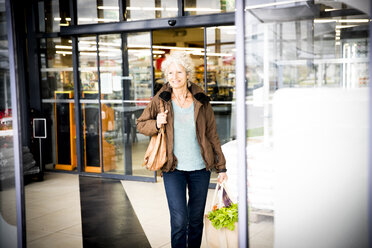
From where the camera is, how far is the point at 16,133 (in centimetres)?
281

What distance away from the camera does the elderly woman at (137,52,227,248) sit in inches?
124

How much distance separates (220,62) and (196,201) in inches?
192

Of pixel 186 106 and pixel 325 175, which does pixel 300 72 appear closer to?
pixel 325 175

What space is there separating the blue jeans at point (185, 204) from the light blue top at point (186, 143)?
0.07 meters

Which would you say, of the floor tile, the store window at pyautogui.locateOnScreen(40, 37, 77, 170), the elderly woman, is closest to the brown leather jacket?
the elderly woman

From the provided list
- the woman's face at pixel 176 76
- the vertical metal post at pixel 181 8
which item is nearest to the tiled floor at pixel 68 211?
the woman's face at pixel 176 76

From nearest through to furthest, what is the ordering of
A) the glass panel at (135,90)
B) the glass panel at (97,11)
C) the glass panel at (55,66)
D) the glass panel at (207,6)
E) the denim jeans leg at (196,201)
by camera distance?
the denim jeans leg at (196,201) < the glass panel at (207,6) < the glass panel at (135,90) < the glass panel at (97,11) < the glass panel at (55,66)

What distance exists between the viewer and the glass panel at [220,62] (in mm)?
6898

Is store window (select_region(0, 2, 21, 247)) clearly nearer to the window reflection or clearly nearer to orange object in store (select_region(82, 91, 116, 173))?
orange object in store (select_region(82, 91, 116, 173))

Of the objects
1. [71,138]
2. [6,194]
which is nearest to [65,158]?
[71,138]

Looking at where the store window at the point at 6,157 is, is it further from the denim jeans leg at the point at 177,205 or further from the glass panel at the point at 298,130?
the glass panel at the point at 298,130

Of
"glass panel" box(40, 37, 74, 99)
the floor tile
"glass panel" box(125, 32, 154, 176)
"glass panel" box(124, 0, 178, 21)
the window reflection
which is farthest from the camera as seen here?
the window reflection

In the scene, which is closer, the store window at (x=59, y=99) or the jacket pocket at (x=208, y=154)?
the jacket pocket at (x=208, y=154)

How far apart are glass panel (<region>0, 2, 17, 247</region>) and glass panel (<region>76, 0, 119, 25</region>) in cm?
456
